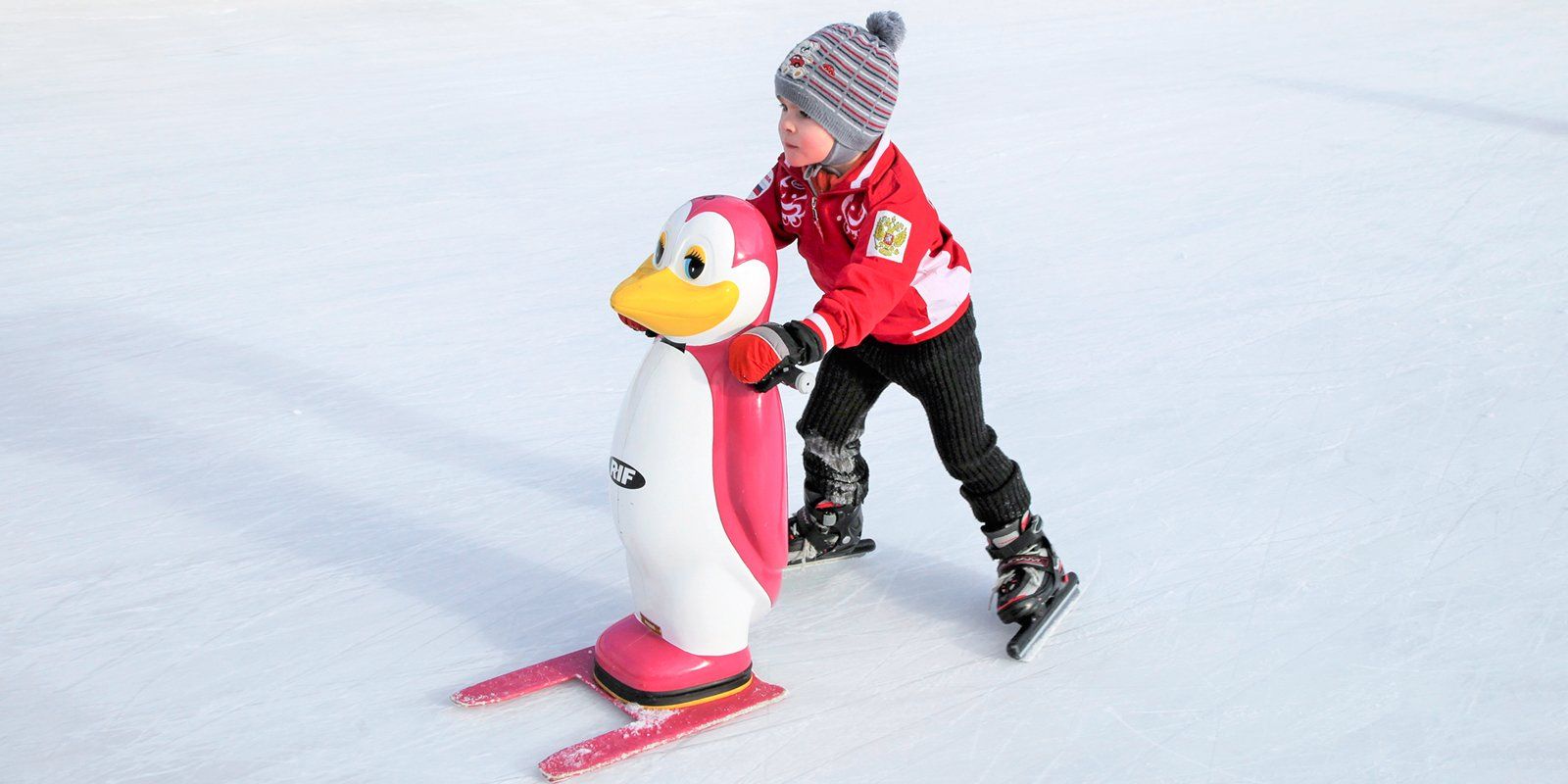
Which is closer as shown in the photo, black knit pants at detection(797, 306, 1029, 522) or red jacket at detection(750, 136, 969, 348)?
red jacket at detection(750, 136, 969, 348)

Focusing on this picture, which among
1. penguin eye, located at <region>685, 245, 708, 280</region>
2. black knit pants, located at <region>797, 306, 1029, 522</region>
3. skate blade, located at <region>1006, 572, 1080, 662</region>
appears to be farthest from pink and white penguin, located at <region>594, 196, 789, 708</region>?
skate blade, located at <region>1006, 572, 1080, 662</region>

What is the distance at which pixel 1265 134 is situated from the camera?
5301 mm

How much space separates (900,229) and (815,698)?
2.28ft

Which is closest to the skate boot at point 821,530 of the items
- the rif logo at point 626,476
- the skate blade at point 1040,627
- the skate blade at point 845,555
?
the skate blade at point 845,555

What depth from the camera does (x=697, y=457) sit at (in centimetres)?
189

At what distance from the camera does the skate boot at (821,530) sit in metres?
2.42

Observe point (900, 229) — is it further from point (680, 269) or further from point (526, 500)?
point (526, 500)

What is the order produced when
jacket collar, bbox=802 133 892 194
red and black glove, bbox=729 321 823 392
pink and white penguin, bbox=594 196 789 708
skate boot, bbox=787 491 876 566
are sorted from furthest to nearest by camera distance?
skate boot, bbox=787 491 876 566, jacket collar, bbox=802 133 892 194, pink and white penguin, bbox=594 196 789 708, red and black glove, bbox=729 321 823 392

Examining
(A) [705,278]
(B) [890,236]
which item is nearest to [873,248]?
(B) [890,236]

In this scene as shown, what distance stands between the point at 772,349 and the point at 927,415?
0.56 metres

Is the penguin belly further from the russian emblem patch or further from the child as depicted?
the russian emblem patch

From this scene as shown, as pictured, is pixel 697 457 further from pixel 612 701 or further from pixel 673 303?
pixel 612 701

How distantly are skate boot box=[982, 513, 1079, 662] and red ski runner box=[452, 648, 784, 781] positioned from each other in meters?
0.42

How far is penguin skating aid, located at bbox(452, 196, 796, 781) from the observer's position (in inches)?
73.0
